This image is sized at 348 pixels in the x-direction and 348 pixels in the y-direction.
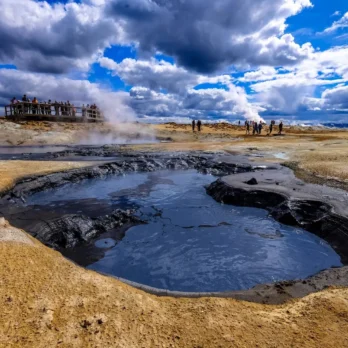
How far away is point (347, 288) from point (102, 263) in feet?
11.5

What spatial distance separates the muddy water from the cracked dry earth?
52.6 inches

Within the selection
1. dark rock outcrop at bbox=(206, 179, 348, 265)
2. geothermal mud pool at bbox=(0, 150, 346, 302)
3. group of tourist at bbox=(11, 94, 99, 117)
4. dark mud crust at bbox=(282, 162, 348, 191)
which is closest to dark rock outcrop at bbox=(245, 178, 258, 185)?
geothermal mud pool at bbox=(0, 150, 346, 302)

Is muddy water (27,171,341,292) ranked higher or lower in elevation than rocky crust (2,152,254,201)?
lower

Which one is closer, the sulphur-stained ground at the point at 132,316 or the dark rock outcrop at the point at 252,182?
the sulphur-stained ground at the point at 132,316

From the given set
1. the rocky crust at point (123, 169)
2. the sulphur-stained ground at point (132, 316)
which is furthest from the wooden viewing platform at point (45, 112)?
the sulphur-stained ground at point (132, 316)

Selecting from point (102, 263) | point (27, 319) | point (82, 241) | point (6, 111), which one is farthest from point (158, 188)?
point (6, 111)

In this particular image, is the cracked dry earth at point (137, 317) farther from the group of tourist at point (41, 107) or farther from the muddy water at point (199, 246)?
the group of tourist at point (41, 107)

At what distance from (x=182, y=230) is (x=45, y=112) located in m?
28.1

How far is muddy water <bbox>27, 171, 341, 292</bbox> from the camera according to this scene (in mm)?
4406

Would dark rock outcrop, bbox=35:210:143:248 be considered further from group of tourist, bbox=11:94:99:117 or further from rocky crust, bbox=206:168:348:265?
group of tourist, bbox=11:94:99:117

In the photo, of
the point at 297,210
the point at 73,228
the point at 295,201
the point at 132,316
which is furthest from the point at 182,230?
the point at 132,316

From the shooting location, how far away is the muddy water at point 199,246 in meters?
4.41

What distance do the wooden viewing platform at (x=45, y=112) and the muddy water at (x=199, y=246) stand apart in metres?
23.5

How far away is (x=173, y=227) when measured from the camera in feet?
20.3
